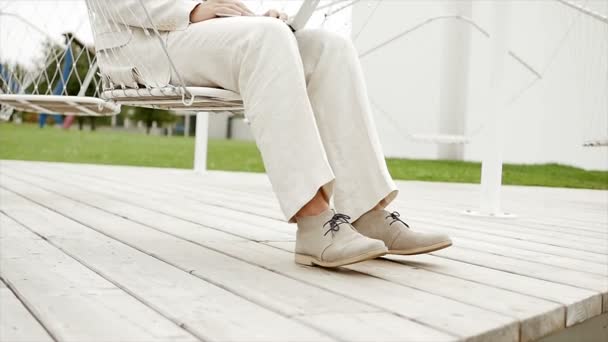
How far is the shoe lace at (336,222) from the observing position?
128 centimetres

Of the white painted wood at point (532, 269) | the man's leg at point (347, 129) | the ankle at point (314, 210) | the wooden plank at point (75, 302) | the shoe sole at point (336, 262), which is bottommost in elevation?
the wooden plank at point (75, 302)

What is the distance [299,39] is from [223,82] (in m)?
0.19

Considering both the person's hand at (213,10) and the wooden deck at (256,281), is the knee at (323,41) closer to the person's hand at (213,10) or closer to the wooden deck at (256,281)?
the person's hand at (213,10)

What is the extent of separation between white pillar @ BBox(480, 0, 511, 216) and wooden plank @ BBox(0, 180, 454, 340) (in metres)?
1.36

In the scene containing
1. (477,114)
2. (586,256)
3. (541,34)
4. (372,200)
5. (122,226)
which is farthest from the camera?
(477,114)

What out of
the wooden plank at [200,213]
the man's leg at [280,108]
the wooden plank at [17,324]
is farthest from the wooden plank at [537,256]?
the wooden plank at [17,324]

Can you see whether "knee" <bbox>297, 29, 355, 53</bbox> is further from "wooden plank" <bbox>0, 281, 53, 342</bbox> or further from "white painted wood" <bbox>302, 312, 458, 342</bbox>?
"wooden plank" <bbox>0, 281, 53, 342</bbox>

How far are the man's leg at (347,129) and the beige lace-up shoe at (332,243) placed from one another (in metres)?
0.11

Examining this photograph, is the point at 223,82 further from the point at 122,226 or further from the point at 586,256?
the point at 586,256

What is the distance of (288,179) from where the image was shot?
1.25 metres

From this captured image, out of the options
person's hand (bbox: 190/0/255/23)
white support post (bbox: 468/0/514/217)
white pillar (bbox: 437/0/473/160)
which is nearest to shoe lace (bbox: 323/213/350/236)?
person's hand (bbox: 190/0/255/23)

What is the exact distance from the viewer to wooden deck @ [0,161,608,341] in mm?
875

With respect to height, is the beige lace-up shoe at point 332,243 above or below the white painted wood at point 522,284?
above

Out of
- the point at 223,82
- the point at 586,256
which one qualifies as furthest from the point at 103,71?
the point at 586,256
